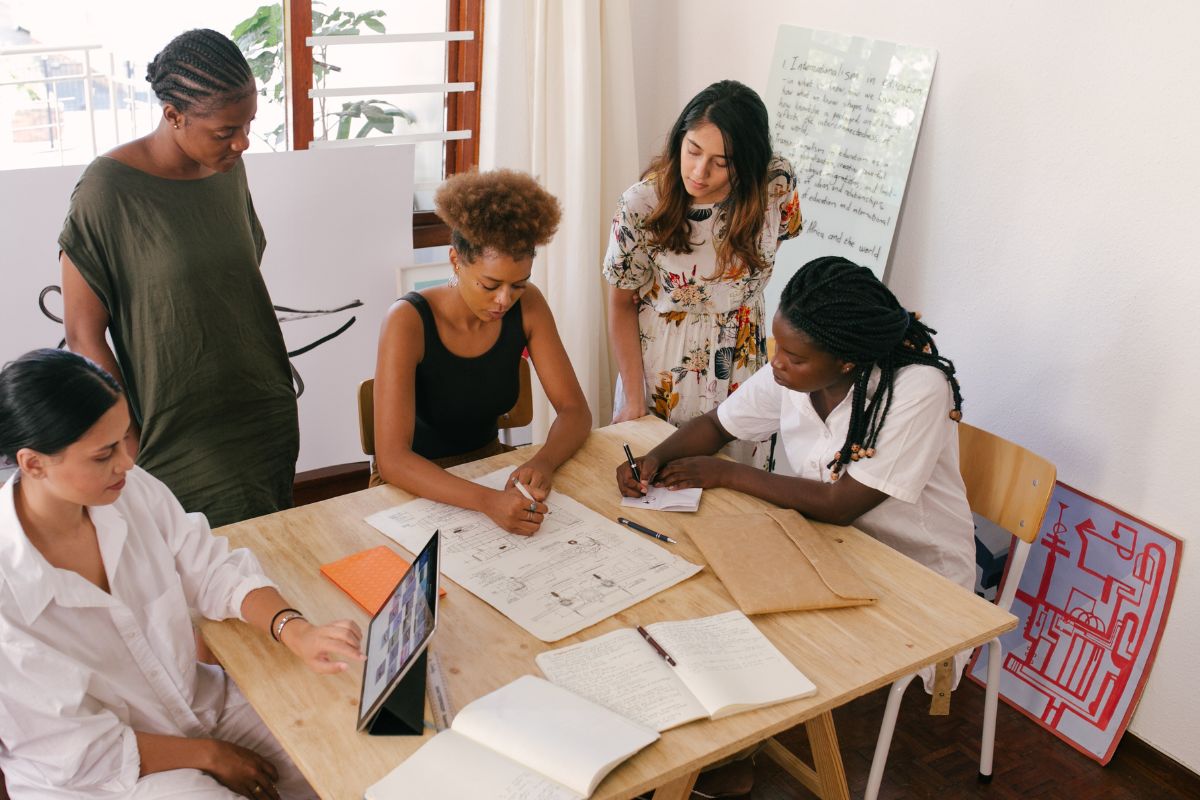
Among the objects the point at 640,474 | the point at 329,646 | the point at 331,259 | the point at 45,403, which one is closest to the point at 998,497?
the point at 640,474

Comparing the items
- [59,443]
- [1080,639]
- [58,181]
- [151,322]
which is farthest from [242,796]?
[1080,639]

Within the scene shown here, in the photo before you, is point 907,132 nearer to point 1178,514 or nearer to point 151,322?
point 1178,514

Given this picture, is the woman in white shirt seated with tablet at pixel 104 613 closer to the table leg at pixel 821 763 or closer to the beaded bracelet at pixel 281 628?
the beaded bracelet at pixel 281 628

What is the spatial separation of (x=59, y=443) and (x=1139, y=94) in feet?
7.36

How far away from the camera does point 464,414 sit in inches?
91.1

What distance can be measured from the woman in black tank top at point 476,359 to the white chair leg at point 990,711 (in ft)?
3.32

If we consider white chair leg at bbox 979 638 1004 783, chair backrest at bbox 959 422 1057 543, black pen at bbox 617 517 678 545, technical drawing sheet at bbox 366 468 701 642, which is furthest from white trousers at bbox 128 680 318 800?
chair backrest at bbox 959 422 1057 543

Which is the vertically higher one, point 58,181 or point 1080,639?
point 58,181

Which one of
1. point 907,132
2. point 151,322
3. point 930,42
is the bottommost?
point 151,322

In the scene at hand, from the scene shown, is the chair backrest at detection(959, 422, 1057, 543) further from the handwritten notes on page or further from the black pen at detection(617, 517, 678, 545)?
the black pen at detection(617, 517, 678, 545)

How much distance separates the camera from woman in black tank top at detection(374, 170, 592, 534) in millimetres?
2020

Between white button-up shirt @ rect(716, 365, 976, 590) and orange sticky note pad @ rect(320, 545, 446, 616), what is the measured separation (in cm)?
83

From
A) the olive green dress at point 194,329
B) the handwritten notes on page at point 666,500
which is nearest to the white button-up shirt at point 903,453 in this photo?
→ the handwritten notes on page at point 666,500

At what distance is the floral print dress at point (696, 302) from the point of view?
2.49m
